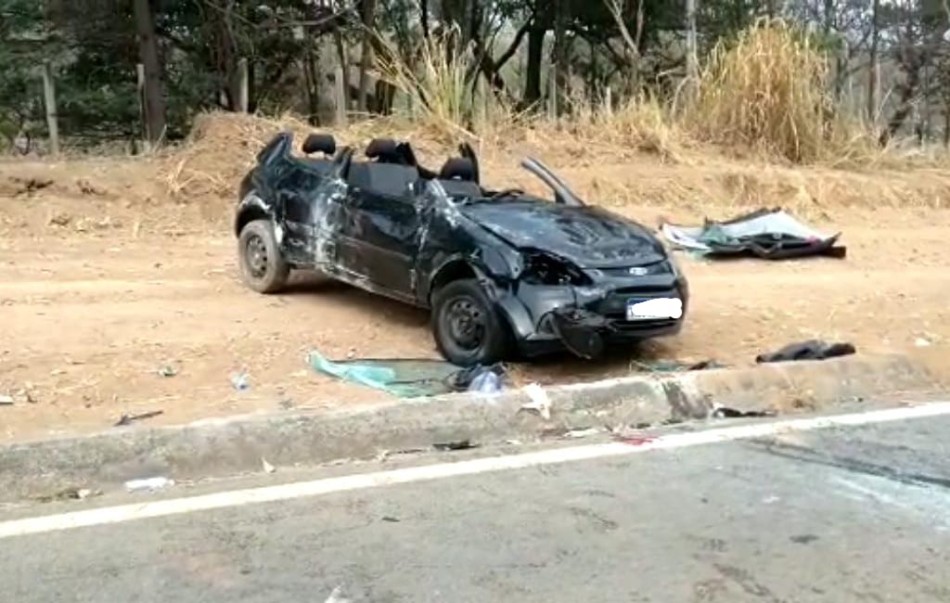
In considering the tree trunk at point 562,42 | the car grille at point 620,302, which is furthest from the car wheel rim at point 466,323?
the tree trunk at point 562,42

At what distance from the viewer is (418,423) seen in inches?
247

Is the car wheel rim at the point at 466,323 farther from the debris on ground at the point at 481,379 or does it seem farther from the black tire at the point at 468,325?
the debris on ground at the point at 481,379

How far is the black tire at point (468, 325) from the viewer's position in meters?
7.41

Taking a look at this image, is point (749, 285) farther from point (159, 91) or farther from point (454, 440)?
point (159, 91)

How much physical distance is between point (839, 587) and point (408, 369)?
3659mm

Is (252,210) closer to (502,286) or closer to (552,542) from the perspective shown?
(502,286)

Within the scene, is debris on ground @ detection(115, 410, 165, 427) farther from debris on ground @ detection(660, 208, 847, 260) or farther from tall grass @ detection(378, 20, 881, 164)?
tall grass @ detection(378, 20, 881, 164)

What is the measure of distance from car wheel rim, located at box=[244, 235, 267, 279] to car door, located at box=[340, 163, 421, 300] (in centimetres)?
109

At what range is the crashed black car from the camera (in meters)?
7.30

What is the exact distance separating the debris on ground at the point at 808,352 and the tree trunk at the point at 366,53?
527 inches

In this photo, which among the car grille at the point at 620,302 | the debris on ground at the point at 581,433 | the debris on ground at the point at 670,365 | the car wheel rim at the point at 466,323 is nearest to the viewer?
the debris on ground at the point at 581,433

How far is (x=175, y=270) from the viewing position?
10.7 metres

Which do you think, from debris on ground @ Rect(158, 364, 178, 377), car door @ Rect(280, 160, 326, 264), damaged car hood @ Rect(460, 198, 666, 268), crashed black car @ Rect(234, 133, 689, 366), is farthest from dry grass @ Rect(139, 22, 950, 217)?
debris on ground @ Rect(158, 364, 178, 377)

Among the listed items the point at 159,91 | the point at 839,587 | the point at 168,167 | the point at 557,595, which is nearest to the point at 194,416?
the point at 557,595
